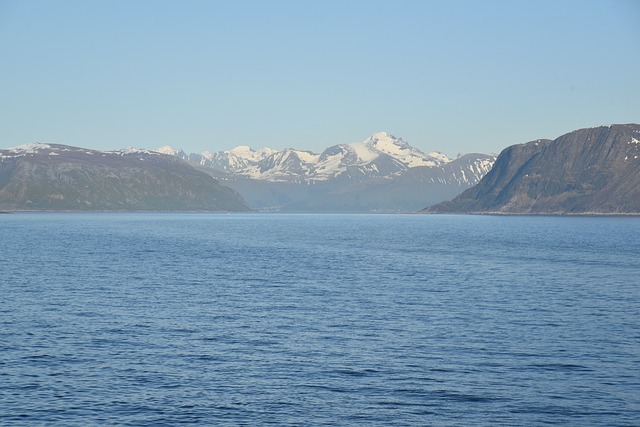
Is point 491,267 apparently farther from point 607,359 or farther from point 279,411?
point 279,411

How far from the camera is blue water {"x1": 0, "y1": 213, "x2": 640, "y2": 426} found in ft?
132

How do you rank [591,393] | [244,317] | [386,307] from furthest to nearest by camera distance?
[386,307] → [244,317] → [591,393]

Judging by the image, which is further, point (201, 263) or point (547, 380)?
point (201, 263)

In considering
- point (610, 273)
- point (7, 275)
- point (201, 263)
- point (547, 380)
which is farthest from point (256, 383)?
point (201, 263)

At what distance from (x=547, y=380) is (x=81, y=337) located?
3184 cm

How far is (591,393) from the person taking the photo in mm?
43031

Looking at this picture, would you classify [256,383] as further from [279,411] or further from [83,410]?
[83,410]

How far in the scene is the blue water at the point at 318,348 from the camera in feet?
132

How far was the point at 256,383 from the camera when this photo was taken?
44875 millimetres

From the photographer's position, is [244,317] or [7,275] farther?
[7,275]

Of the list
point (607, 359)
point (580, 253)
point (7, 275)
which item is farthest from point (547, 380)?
point (580, 253)

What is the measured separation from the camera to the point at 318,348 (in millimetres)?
54406

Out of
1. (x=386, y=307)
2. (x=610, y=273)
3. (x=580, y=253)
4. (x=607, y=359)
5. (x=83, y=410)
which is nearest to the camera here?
(x=83, y=410)

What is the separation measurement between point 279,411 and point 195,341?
58.5 ft
